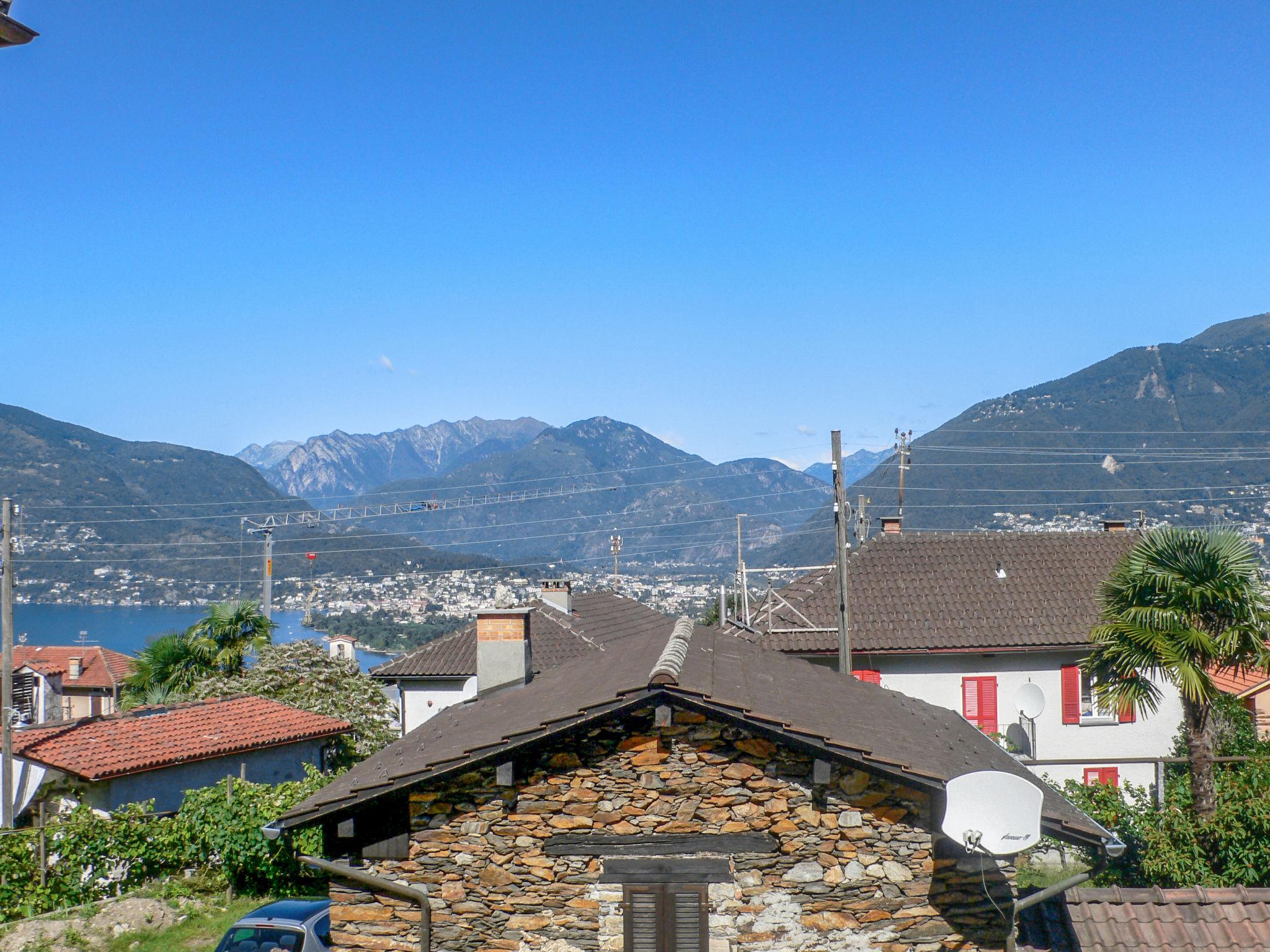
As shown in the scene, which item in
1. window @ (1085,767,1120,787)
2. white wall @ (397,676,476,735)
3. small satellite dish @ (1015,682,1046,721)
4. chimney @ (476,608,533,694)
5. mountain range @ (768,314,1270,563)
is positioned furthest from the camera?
mountain range @ (768,314,1270,563)

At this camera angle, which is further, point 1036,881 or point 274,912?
point 1036,881

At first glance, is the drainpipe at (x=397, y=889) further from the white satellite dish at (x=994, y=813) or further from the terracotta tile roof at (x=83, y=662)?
the terracotta tile roof at (x=83, y=662)

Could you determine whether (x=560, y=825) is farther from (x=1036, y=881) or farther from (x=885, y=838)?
(x=1036, y=881)

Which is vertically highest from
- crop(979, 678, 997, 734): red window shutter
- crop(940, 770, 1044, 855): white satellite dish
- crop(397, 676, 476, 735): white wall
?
crop(940, 770, 1044, 855): white satellite dish

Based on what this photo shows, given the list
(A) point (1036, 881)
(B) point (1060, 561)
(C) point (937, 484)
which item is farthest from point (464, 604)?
(A) point (1036, 881)

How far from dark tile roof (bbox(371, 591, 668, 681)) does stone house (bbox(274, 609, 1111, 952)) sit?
18670mm

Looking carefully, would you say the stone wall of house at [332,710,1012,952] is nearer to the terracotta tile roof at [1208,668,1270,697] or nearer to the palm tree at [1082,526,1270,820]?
the palm tree at [1082,526,1270,820]

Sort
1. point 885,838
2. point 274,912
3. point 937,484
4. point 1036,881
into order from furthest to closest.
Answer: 1. point 937,484
2. point 1036,881
3. point 274,912
4. point 885,838

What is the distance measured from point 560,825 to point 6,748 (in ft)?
53.7

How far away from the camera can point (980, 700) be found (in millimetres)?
25297

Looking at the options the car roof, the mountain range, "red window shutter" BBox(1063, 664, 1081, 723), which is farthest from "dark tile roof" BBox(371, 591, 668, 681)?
the mountain range

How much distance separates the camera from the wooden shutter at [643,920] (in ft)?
29.4

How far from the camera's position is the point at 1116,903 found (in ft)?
30.5

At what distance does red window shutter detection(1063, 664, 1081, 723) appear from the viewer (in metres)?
24.9
